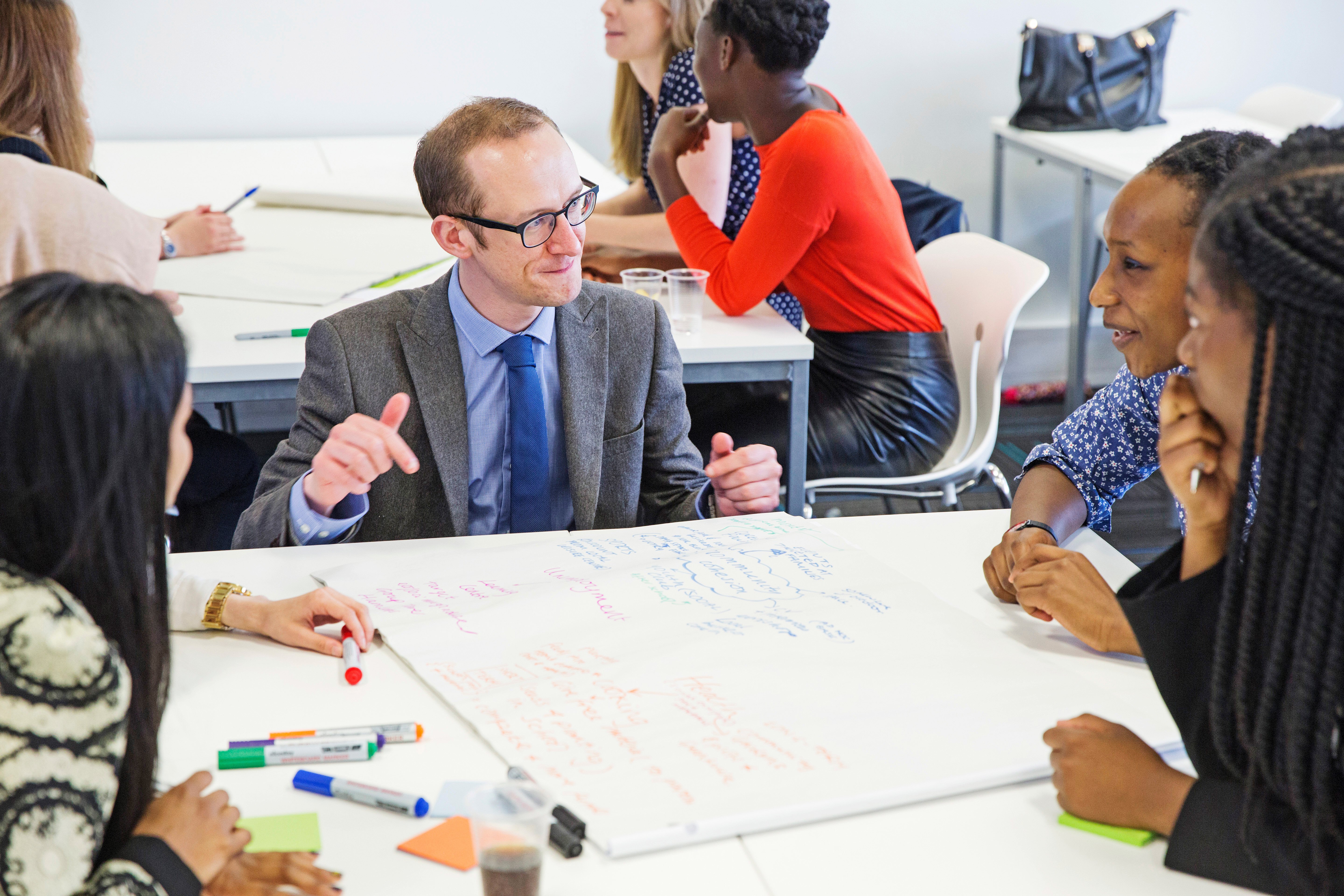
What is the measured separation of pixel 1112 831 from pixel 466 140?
3.96 ft

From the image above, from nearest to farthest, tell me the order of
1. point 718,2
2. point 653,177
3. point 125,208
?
point 125,208, point 718,2, point 653,177

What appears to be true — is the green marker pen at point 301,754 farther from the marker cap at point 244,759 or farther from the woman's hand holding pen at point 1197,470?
the woman's hand holding pen at point 1197,470

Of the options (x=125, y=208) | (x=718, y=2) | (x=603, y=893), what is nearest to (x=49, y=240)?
(x=125, y=208)

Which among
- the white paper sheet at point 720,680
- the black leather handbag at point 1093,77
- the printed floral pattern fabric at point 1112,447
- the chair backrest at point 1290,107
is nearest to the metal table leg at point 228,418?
the white paper sheet at point 720,680

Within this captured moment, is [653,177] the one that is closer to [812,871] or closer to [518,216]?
[518,216]

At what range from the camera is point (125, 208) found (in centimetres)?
204

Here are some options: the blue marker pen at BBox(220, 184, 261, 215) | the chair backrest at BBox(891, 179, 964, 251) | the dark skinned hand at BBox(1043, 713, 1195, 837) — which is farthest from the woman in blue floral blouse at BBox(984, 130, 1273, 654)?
the blue marker pen at BBox(220, 184, 261, 215)

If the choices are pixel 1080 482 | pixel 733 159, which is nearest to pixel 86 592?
pixel 1080 482

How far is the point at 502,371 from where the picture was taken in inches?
67.9

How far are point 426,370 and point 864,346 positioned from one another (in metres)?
1.18

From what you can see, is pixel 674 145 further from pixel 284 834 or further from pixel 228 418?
pixel 284 834

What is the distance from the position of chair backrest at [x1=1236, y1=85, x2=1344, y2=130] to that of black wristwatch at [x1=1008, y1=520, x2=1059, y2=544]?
312 cm

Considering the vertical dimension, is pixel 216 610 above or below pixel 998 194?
above

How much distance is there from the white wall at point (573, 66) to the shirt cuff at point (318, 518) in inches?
131
